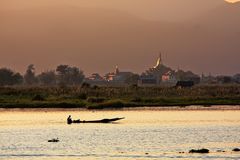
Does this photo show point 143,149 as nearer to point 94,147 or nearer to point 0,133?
point 94,147

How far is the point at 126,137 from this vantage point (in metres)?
56.2

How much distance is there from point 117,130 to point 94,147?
13434 millimetres

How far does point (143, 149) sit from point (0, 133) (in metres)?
17.9

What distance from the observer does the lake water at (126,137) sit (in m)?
45.3

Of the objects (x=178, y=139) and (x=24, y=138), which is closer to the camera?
(x=178, y=139)

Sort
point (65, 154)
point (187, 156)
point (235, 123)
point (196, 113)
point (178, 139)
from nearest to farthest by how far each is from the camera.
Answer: point (187, 156) → point (65, 154) → point (178, 139) → point (235, 123) → point (196, 113)

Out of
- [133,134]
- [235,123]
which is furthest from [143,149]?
[235,123]

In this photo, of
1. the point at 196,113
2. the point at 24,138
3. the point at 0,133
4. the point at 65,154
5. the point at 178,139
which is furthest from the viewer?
the point at 196,113

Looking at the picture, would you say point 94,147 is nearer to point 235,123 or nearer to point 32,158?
point 32,158

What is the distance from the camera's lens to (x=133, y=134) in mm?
58812

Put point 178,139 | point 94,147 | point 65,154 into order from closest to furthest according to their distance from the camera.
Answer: point 65,154 → point 94,147 → point 178,139

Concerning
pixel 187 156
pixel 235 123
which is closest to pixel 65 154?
pixel 187 156

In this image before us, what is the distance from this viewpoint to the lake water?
45.3 meters

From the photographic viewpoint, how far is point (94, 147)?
49.7m
